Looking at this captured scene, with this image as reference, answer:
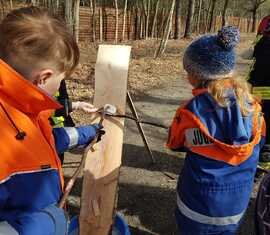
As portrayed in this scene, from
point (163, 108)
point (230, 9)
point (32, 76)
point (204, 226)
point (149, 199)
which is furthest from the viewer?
point (230, 9)

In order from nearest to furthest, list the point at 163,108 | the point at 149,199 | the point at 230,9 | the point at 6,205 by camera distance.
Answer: the point at 6,205 → the point at 149,199 → the point at 163,108 → the point at 230,9

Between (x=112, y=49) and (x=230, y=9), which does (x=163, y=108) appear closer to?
(x=112, y=49)

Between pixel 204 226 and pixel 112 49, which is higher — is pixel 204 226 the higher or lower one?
the lower one

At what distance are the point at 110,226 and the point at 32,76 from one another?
1.31 meters

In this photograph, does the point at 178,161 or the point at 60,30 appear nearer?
the point at 60,30

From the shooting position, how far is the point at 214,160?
2145 millimetres

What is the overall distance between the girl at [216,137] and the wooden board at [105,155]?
0.53m

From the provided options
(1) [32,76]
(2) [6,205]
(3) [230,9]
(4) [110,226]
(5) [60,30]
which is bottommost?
(3) [230,9]

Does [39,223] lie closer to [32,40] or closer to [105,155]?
[32,40]

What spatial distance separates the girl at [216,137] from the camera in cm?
208

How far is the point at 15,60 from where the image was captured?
4.49 ft

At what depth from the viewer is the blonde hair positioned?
2.07 meters

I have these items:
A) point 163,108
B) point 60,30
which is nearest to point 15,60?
point 60,30

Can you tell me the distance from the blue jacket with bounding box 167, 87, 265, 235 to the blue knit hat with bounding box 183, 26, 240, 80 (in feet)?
0.41
